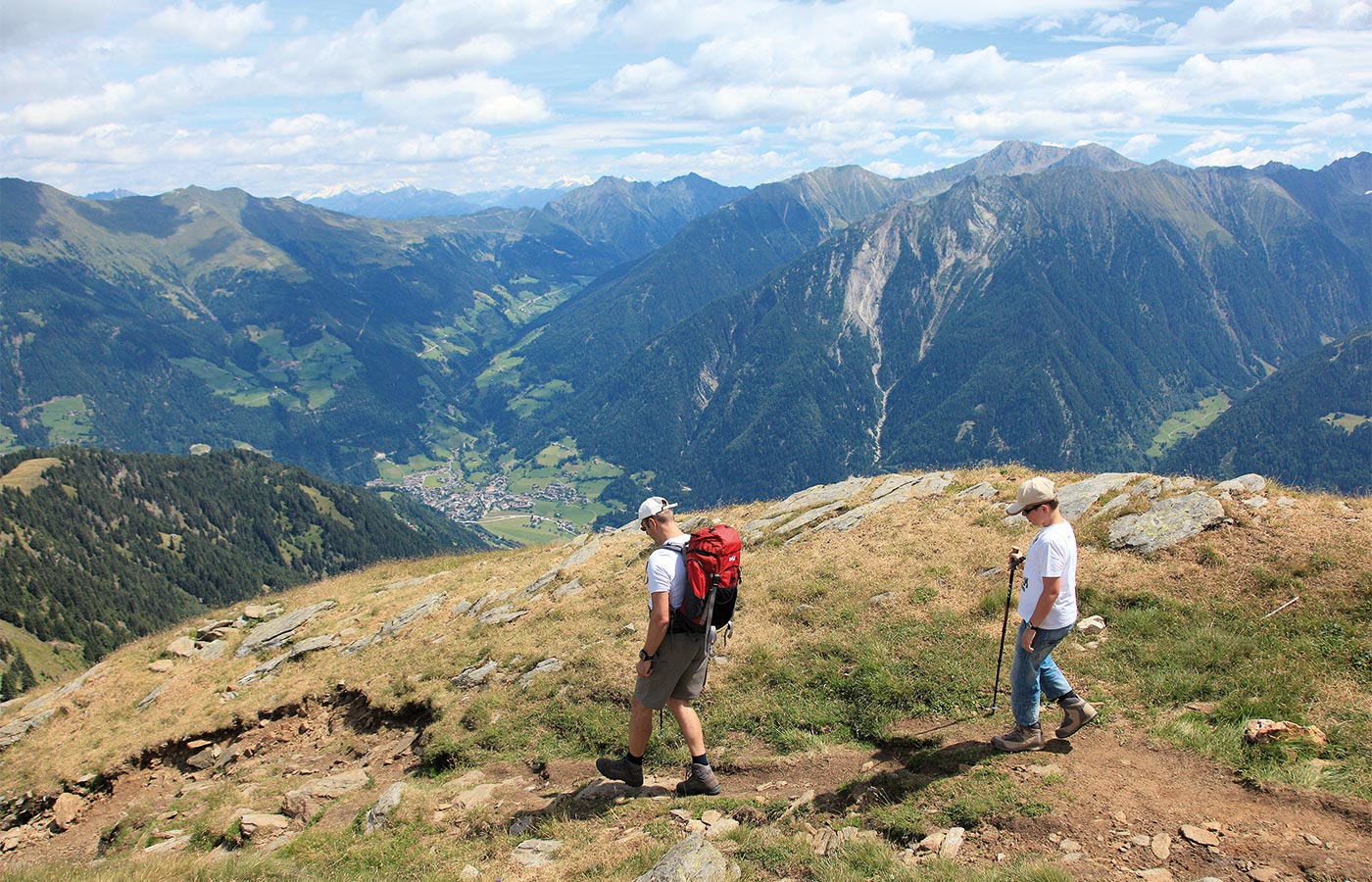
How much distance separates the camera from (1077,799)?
876 centimetres

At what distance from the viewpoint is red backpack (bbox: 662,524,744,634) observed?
31.7 ft

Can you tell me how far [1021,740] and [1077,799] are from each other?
1406 mm

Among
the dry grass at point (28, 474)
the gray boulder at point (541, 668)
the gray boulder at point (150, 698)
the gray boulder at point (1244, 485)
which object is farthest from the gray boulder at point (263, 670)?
the dry grass at point (28, 474)

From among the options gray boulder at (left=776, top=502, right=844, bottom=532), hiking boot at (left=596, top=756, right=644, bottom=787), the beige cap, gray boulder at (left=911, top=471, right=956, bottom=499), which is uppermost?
the beige cap

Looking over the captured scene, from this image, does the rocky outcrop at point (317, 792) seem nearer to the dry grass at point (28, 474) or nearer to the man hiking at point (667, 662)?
the man hiking at point (667, 662)

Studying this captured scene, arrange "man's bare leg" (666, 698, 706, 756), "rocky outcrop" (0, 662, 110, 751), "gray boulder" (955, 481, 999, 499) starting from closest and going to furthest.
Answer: "man's bare leg" (666, 698, 706, 756) → "gray boulder" (955, 481, 999, 499) → "rocky outcrop" (0, 662, 110, 751)

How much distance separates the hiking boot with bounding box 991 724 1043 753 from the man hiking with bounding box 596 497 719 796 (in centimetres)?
447

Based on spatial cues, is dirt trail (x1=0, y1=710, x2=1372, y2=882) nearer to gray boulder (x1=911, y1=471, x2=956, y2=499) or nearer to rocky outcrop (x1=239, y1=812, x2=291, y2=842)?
rocky outcrop (x1=239, y1=812, x2=291, y2=842)

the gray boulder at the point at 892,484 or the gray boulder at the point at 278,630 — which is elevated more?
the gray boulder at the point at 892,484

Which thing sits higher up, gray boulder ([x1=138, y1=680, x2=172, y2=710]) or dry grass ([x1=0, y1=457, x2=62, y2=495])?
gray boulder ([x1=138, y1=680, x2=172, y2=710])

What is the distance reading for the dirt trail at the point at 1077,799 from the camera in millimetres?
7320

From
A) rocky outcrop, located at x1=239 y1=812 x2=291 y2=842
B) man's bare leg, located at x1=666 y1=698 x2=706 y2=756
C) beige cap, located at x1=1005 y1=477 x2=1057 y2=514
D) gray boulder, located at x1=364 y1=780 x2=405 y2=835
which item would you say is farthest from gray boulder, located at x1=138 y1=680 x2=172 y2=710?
beige cap, located at x1=1005 y1=477 x2=1057 y2=514

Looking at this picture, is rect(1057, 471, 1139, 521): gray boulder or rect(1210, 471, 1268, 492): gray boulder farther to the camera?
rect(1057, 471, 1139, 521): gray boulder

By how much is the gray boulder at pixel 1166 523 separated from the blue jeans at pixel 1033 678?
23.2ft
